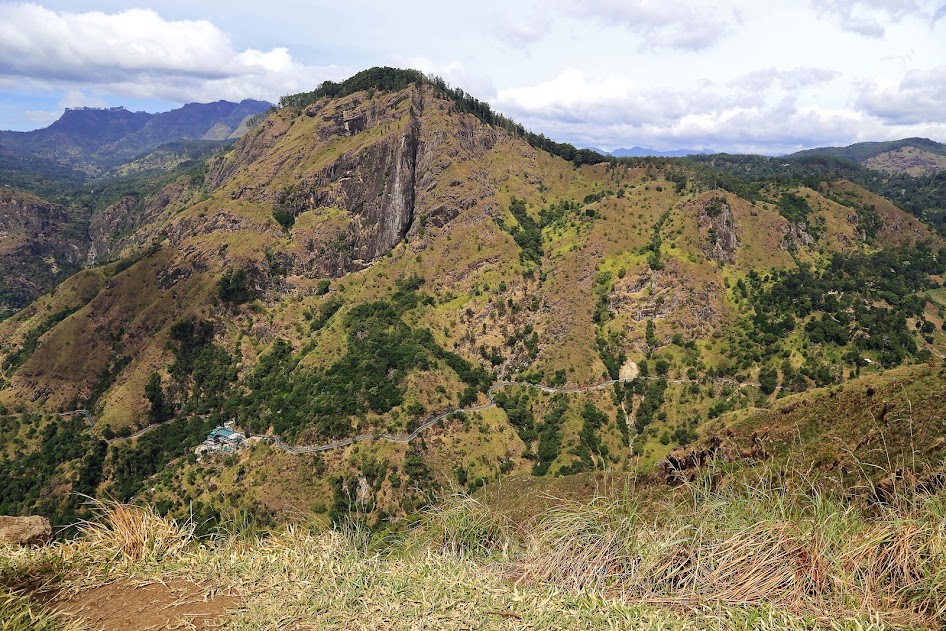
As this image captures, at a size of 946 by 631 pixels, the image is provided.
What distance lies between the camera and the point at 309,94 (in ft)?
456

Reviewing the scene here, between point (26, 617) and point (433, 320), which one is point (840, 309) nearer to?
point (433, 320)

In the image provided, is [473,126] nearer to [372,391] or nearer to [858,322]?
[372,391]

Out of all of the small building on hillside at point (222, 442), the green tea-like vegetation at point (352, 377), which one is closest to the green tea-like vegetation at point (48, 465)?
the small building on hillside at point (222, 442)

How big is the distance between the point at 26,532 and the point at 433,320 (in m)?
75.4

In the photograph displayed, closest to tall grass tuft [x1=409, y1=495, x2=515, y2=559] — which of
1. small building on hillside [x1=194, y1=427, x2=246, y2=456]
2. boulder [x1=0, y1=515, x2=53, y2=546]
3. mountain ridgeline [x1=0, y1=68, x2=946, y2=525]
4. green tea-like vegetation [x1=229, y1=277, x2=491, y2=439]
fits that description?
boulder [x1=0, y1=515, x2=53, y2=546]

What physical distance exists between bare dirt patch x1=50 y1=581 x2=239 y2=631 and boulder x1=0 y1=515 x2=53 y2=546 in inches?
79.7

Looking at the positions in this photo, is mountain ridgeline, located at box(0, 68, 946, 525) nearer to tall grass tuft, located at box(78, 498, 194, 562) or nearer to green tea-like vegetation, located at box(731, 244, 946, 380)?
green tea-like vegetation, located at box(731, 244, 946, 380)

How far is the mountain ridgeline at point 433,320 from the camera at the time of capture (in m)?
61.8

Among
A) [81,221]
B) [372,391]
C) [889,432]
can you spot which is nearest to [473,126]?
[372,391]

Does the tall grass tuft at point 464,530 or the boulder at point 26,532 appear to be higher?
the boulder at point 26,532

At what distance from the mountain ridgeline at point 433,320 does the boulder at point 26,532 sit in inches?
1602

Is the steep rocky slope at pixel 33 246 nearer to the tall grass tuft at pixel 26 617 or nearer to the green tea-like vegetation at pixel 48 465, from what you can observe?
the green tea-like vegetation at pixel 48 465

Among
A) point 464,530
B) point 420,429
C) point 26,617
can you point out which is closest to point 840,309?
point 420,429

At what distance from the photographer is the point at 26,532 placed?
267 inches
